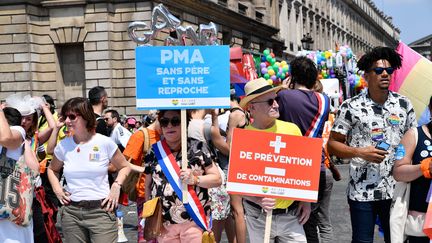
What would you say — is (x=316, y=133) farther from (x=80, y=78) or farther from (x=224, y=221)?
(x=80, y=78)

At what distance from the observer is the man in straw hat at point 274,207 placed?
4.08 m

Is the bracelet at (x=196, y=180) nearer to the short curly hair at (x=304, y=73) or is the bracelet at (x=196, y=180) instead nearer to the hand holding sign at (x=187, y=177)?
the hand holding sign at (x=187, y=177)

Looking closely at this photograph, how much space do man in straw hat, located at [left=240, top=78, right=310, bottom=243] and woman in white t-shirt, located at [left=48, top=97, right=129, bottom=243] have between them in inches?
43.8

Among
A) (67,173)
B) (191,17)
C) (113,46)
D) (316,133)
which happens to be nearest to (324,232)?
(316,133)

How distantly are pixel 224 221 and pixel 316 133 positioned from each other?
147 cm

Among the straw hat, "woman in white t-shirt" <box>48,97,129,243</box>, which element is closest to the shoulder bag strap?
"woman in white t-shirt" <box>48,97,129,243</box>

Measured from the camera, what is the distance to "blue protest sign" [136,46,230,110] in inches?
166

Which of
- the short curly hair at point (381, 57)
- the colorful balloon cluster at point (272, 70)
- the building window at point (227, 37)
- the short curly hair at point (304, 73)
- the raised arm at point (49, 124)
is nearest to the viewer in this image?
the short curly hair at point (381, 57)

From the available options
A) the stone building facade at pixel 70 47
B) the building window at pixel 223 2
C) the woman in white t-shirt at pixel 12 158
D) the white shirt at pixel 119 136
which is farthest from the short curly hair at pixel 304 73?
the building window at pixel 223 2

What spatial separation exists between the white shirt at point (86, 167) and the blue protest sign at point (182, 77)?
23.2 inches

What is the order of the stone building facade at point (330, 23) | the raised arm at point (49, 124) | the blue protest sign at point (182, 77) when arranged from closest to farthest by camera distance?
the blue protest sign at point (182, 77) < the raised arm at point (49, 124) < the stone building facade at point (330, 23)

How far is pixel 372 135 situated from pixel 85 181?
2.08 metres

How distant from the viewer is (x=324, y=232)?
5.18 metres

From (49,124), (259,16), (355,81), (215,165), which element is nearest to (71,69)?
(355,81)
